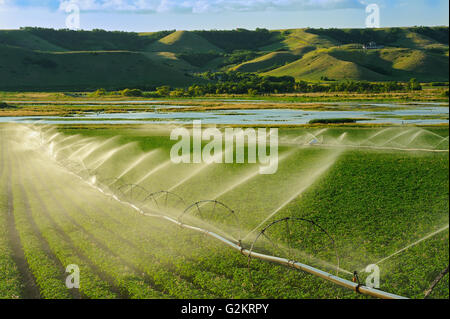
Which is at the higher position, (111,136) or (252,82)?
(252,82)

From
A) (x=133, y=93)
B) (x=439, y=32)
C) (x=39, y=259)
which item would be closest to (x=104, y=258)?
(x=39, y=259)

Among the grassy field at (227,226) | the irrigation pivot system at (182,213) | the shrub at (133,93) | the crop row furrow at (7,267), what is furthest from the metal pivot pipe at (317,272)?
the shrub at (133,93)

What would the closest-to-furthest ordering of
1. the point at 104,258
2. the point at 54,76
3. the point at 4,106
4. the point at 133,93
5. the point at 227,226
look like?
the point at 104,258, the point at 227,226, the point at 4,106, the point at 133,93, the point at 54,76

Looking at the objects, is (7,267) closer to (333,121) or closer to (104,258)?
(104,258)

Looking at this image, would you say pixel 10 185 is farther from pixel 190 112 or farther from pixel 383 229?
pixel 190 112

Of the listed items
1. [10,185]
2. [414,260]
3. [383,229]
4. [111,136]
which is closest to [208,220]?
[383,229]

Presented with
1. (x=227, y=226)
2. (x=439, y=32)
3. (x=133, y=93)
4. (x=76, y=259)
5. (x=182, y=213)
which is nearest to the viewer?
(x=76, y=259)

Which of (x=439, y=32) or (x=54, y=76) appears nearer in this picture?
(x=439, y=32)

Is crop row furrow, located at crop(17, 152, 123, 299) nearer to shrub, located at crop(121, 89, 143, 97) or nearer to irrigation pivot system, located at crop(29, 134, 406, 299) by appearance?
irrigation pivot system, located at crop(29, 134, 406, 299)

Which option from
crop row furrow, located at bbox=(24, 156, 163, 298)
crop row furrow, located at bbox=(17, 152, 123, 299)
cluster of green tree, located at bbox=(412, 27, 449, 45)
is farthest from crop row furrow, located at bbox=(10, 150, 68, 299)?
cluster of green tree, located at bbox=(412, 27, 449, 45)
